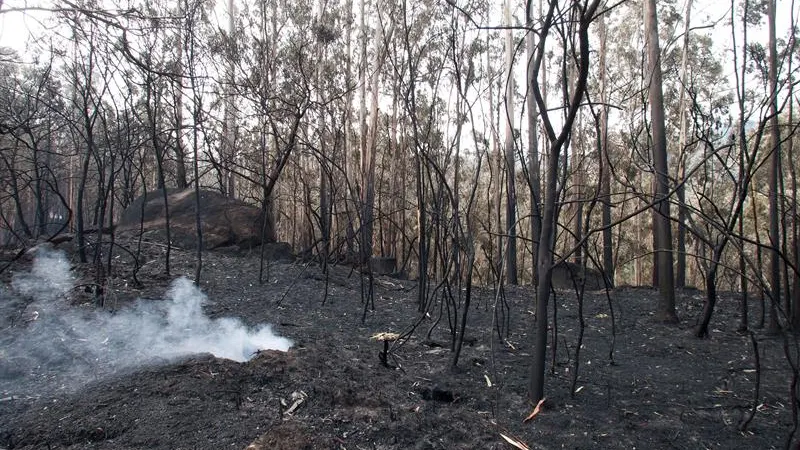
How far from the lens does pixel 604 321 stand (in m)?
6.23

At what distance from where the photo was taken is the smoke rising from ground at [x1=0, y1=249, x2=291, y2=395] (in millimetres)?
3332

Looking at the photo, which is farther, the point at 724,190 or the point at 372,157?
the point at 724,190

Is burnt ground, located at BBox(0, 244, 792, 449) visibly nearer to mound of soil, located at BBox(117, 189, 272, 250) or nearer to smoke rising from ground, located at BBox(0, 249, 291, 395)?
smoke rising from ground, located at BBox(0, 249, 291, 395)

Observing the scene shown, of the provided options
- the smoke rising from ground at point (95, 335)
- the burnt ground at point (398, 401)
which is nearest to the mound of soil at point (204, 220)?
the smoke rising from ground at point (95, 335)

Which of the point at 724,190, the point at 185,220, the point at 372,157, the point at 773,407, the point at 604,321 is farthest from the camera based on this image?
the point at 724,190

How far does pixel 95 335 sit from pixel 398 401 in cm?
252

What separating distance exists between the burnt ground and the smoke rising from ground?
0.10m

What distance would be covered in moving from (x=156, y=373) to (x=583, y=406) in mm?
2590

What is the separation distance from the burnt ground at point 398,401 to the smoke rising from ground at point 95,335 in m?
0.10

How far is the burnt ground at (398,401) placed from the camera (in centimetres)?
254

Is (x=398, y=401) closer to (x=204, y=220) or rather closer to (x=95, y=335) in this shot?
(x=95, y=335)

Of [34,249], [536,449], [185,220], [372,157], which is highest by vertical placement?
[372,157]

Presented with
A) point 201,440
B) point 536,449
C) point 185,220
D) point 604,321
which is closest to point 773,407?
point 536,449

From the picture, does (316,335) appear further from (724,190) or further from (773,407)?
(724,190)
